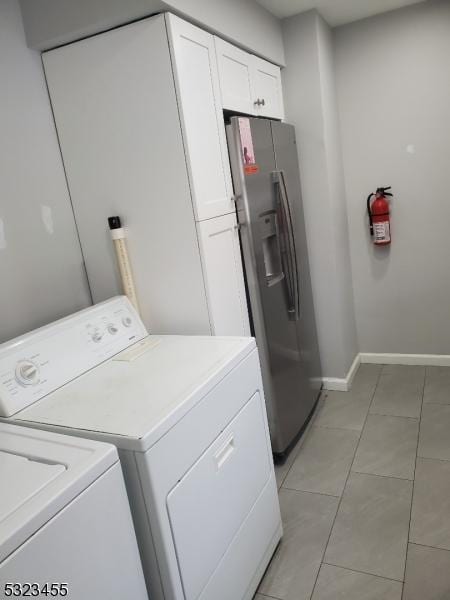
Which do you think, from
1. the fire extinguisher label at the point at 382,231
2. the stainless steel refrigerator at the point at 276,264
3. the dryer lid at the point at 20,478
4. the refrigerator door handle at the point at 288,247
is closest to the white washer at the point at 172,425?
the dryer lid at the point at 20,478

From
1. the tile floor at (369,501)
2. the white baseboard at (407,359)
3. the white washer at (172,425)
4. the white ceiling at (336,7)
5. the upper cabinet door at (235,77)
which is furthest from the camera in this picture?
the white baseboard at (407,359)

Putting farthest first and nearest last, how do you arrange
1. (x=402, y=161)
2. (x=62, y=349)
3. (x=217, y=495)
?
(x=402, y=161), (x=62, y=349), (x=217, y=495)

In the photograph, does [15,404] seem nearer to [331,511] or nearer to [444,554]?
[331,511]

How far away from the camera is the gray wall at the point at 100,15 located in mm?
1692

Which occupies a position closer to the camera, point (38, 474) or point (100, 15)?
point (38, 474)

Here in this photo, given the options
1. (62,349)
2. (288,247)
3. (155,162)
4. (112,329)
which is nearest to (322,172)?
(288,247)

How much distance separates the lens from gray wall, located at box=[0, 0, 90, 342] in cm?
179

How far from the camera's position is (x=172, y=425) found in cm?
123

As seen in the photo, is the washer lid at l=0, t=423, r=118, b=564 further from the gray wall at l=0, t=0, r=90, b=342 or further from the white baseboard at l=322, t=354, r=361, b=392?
the white baseboard at l=322, t=354, r=361, b=392

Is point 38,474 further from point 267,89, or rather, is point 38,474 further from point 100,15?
point 267,89

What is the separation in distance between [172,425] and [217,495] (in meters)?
0.35

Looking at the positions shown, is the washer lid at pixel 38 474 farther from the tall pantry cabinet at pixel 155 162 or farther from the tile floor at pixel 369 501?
the tile floor at pixel 369 501

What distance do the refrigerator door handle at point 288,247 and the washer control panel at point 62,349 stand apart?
95 cm

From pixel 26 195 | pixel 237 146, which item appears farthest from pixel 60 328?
pixel 237 146
